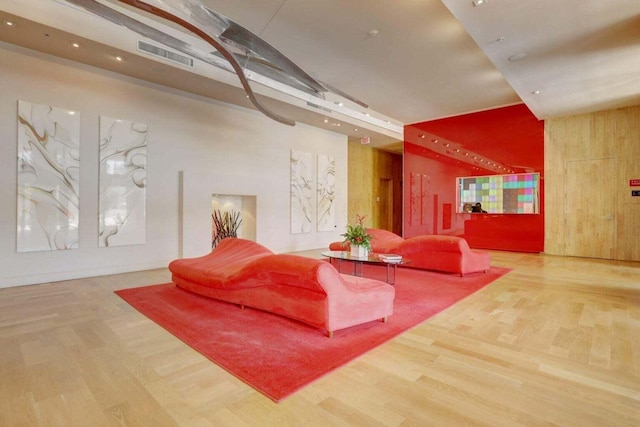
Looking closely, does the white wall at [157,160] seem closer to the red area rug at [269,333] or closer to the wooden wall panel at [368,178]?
the red area rug at [269,333]

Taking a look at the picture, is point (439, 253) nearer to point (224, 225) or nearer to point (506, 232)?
point (506, 232)

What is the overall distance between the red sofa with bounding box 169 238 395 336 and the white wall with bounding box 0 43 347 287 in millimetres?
2726

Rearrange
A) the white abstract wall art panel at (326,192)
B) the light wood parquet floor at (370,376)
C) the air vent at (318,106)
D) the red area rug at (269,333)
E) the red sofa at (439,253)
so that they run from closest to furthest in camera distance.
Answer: the light wood parquet floor at (370,376) < the red area rug at (269,333) < the red sofa at (439,253) < the air vent at (318,106) < the white abstract wall art panel at (326,192)

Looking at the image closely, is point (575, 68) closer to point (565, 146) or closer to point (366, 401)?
point (565, 146)

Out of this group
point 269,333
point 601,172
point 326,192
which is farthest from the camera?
point 326,192

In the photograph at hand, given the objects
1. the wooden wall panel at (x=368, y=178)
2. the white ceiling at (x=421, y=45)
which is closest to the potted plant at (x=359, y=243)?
the white ceiling at (x=421, y=45)

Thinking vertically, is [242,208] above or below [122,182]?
below

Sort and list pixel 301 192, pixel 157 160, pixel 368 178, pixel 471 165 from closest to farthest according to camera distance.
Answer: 1. pixel 157 160
2. pixel 301 192
3. pixel 471 165
4. pixel 368 178

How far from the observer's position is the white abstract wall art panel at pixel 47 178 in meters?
4.93

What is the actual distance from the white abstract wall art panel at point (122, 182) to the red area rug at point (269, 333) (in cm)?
165

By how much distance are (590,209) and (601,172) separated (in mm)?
886

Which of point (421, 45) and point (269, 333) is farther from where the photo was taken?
point (421, 45)

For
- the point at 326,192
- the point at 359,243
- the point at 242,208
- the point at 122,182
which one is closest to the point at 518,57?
the point at 359,243

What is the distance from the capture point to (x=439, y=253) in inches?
230
